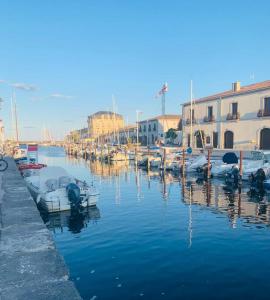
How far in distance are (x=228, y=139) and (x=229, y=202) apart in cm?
3079

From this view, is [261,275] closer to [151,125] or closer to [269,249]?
[269,249]

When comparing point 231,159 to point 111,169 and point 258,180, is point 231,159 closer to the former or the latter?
point 258,180

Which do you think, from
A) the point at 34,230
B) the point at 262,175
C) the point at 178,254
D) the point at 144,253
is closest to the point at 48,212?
the point at 34,230

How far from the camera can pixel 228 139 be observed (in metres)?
47.6

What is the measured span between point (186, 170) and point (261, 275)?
2569 cm

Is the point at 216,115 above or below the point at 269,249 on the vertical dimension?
above

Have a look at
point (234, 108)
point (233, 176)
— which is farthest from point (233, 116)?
point (233, 176)

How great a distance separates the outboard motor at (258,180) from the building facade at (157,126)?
186 ft

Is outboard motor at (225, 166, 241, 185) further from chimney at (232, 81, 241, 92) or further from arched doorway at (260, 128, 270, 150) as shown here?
chimney at (232, 81, 241, 92)

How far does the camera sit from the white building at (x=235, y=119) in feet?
137

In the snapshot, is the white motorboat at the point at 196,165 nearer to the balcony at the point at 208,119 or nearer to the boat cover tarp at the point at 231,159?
the boat cover tarp at the point at 231,159

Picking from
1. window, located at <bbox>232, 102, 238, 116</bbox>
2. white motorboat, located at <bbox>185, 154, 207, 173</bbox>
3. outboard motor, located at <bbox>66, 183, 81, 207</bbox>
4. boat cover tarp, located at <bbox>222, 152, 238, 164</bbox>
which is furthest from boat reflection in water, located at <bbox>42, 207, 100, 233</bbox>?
window, located at <bbox>232, 102, 238, 116</bbox>

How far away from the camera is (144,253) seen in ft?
34.8

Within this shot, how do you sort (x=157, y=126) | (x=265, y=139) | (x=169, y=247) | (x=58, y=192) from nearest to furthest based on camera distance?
(x=169, y=247) → (x=58, y=192) → (x=265, y=139) → (x=157, y=126)
